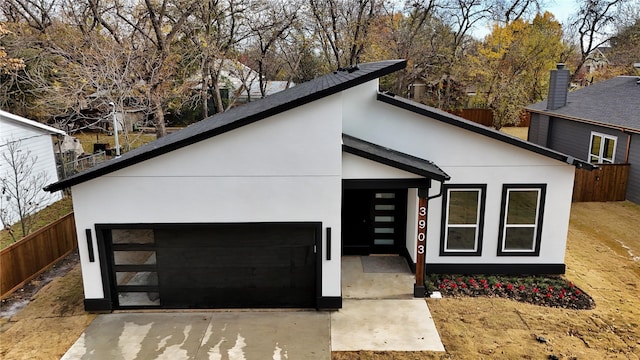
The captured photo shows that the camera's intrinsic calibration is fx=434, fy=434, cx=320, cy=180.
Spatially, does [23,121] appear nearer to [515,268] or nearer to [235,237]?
[235,237]

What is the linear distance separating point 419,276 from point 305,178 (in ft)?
10.8

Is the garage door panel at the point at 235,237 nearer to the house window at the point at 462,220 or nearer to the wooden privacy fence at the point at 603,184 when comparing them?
the house window at the point at 462,220

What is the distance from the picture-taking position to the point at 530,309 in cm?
881

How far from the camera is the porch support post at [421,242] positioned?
897 cm

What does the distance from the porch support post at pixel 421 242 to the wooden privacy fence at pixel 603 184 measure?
417 inches

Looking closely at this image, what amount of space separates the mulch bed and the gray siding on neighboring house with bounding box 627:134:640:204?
8765 mm

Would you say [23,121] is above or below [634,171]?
above

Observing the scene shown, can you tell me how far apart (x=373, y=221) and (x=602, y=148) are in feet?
41.5

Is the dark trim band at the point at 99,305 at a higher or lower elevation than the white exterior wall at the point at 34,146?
lower

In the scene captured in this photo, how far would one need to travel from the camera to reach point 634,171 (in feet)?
53.0

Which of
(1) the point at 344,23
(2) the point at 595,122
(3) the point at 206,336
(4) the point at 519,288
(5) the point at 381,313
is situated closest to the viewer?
(3) the point at 206,336

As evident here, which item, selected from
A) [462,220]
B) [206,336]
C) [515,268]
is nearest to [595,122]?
→ [515,268]

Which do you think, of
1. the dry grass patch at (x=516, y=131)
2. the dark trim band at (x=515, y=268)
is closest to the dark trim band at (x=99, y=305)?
the dark trim band at (x=515, y=268)

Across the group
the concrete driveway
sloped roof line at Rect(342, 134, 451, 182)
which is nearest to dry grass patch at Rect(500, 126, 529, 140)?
sloped roof line at Rect(342, 134, 451, 182)
